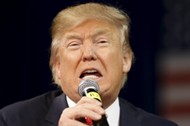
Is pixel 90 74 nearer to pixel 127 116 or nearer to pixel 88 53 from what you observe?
pixel 88 53

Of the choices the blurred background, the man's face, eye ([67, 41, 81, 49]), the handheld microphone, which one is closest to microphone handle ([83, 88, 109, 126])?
the handheld microphone

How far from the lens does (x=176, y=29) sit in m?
2.55

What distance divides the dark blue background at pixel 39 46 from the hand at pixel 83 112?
44.0 inches

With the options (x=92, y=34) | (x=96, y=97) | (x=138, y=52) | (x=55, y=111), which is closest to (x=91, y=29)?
(x=92, y=34)

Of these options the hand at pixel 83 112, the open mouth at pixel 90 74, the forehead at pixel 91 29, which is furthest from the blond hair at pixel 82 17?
the hand at pixel 83 112

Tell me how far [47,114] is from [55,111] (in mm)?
27

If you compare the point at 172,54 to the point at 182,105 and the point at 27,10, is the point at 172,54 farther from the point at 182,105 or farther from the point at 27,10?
the point at 27,10

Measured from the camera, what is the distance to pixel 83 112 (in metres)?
1.38

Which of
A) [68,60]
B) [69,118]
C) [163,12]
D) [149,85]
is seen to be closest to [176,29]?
[163,12]

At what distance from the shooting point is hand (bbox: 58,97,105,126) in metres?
1.36

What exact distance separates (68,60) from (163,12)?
89 centimetres

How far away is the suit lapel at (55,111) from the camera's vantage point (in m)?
1.79

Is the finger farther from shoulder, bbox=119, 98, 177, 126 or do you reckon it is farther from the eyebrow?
shoulder, bbox=119, 98, 177, 126

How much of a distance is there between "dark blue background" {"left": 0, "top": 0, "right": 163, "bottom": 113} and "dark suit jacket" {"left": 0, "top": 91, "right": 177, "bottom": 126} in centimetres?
59
